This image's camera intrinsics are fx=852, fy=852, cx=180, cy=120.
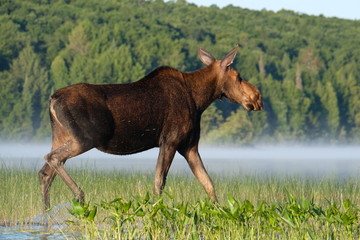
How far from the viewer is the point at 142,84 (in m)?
10.9

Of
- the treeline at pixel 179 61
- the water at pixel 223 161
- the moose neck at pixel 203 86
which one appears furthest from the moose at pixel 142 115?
A: the treeline at pixel 179 61

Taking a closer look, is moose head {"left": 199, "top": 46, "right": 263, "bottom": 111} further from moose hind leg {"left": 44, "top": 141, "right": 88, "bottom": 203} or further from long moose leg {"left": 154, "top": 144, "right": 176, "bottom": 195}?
moose hind leg {"left": 44, "top": 141, "right": 88, "bottom": 203}

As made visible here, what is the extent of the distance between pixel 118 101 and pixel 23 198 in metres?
2.46

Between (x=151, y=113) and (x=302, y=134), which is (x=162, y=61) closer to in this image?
(x=302, y=134)

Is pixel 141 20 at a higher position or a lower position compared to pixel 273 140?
higher

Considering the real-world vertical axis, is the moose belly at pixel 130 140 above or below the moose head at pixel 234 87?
below

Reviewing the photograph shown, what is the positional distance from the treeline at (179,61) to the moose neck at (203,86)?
6204cm

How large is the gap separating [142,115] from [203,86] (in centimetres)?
126

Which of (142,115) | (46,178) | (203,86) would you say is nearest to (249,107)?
(203,86)

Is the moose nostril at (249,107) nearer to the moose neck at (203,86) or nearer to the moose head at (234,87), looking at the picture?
the moose head at (234,87)

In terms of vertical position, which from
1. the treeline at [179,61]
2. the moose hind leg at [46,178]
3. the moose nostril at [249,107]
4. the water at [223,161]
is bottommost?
the moose hind leg at [46,178]

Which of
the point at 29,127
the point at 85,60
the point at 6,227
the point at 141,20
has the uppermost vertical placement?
the point at 141,20

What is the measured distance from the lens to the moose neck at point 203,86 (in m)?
11.5

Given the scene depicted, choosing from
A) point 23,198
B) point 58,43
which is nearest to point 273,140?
point 58,43
